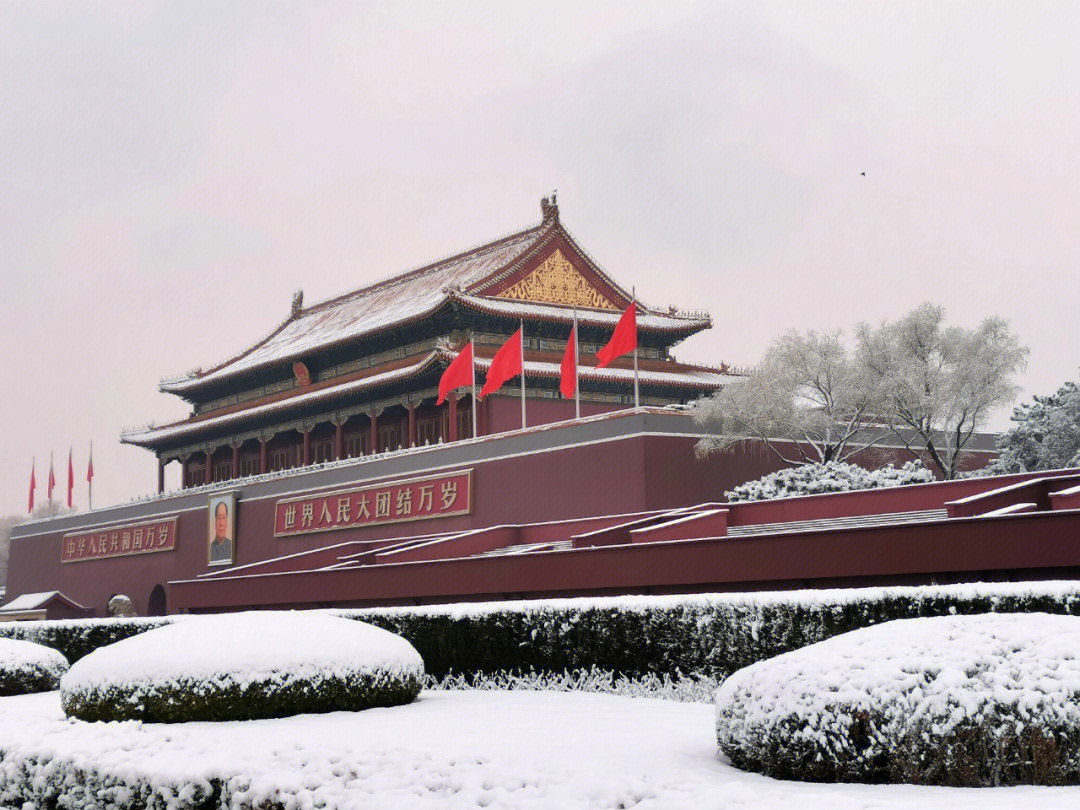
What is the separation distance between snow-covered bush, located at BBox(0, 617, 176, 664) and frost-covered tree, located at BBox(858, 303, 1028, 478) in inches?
597

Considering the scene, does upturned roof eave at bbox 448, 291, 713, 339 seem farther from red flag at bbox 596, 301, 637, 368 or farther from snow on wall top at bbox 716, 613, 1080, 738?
snow on wall top at bbox 716, 613, 1080, 738

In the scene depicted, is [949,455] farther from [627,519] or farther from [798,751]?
[798,751]

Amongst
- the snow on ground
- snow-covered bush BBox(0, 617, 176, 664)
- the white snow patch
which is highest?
snow-covered bush BBox(0, 617, 176, 664)

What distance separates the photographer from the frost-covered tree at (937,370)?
24.8 m

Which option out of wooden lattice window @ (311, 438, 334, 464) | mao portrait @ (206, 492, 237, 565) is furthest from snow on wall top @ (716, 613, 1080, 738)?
wooden lattice window @ (311, 438, 334, 464)

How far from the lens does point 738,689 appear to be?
5.89 m

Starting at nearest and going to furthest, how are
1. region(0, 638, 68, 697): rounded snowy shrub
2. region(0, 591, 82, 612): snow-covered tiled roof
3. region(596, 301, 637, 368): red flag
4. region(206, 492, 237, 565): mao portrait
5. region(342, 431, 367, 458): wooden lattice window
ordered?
1. region(0, 638, 68, 697): rounded snowy shrub
2. region(596, 301, 637, 368): red flag
3. region(206, 492, 237, 565): mao portrait
4. region(342, 431, 367, 458): wooden lattice window
5. region(0, 591, 82, 612): snow-covered tiled roof

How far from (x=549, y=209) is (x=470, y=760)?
30855 mm

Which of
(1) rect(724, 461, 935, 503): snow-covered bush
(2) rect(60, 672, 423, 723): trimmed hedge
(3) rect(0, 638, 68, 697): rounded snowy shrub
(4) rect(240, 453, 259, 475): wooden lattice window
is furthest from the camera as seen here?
(4) rect(240, 453, 259, 475): wooden lattice window

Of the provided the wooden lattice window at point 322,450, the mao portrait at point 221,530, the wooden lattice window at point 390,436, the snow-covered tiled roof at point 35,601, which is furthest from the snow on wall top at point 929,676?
the snow-covered tiled roof at point 35,601

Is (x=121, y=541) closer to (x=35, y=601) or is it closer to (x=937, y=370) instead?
(x=35, y=601)

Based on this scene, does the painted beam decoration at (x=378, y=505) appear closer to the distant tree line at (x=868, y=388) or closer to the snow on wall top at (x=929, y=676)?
the distant tree line at (x=868, y=388)

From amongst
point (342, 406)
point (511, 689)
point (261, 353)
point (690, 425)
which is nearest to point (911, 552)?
point (511, 689)

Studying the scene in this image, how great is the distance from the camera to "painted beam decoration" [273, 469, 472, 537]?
2753 cm
